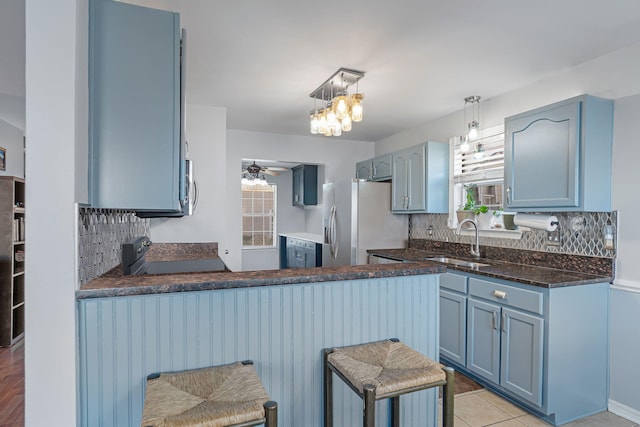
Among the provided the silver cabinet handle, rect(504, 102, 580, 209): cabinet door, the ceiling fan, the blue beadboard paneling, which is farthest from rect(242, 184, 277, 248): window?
the blue beadboard paneling

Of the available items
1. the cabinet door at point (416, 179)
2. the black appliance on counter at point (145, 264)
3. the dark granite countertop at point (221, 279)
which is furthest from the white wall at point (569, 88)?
the black appliance on counter at point (145, 264)

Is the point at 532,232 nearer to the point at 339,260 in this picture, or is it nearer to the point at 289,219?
the point at 339,260

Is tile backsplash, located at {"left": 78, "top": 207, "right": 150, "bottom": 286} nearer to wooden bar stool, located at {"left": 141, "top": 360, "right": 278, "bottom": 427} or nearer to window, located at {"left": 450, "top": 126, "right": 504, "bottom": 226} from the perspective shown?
wooden bar stool, located at {"left": 141, "top": 360, "right": 278, "bottom": 427}

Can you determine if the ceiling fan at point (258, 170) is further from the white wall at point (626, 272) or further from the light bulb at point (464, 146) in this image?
the white wall at point (626, 272)

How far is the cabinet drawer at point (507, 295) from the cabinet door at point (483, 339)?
0.07 metres

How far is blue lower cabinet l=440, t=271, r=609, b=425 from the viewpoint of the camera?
219 centimetres

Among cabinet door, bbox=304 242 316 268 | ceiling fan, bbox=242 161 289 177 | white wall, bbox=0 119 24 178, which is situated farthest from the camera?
ceiling fan, bbox=242 161 289 177

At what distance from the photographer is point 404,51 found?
2336 mm

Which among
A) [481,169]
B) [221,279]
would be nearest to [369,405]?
[221,279]

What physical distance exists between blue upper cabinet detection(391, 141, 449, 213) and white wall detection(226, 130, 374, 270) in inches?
51.3

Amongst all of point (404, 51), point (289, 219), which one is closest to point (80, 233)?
point (404, 51)

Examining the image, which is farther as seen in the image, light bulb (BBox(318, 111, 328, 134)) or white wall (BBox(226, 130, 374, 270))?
white wall (BBox(226, 130, 374, 270))

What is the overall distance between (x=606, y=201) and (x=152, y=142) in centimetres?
276

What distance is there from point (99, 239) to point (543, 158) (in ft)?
9.23
